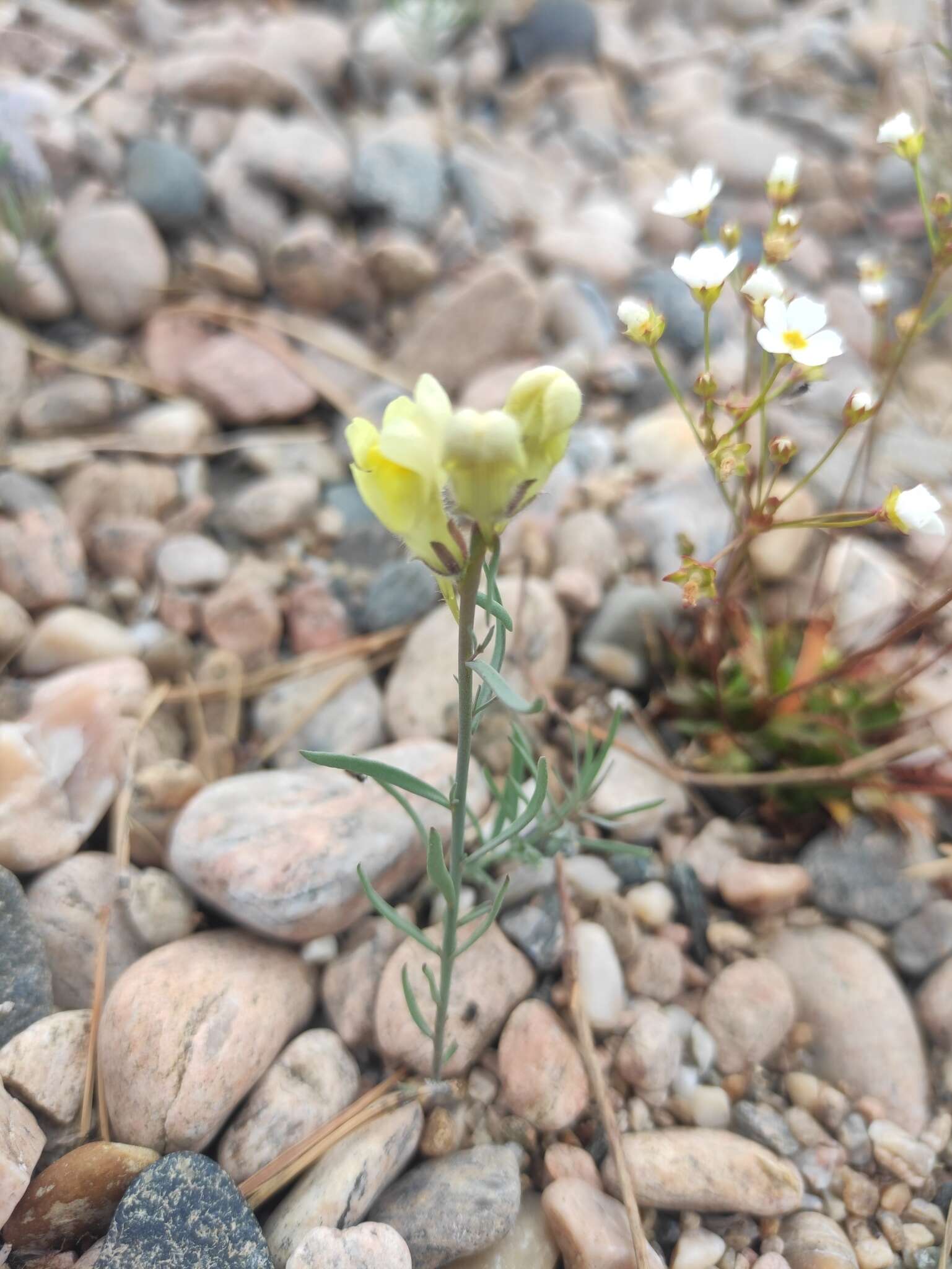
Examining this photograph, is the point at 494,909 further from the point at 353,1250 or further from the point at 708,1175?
the point at 708,1175

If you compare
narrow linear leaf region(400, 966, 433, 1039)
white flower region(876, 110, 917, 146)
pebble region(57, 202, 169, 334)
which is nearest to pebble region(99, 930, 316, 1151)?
narrow linear leaf region(400, 966, 433, 1039)

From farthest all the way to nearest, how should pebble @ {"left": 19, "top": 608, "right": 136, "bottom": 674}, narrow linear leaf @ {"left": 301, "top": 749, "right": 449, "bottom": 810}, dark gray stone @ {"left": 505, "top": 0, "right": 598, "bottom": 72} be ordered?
dark gray stone @ {"left": 505, "top": 0, "right": 598, "bottom": 72} < pebble @ {"left": 19, "top": 608, "right": 136, "bottom": 674} < narrow linear leaf @ {"left": 301, "top": 749, "right": 449, "bottom": 810}

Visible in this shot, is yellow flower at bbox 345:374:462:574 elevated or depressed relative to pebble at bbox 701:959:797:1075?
elevated

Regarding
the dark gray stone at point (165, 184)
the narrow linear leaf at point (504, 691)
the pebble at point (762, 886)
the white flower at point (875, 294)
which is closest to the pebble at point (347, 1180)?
the pebble at point (762, 886)

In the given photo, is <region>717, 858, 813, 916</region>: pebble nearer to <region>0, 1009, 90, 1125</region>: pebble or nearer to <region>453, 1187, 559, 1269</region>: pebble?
<region>453, 1187, 559, 1269</region>: pebble

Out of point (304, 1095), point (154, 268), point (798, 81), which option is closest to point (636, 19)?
point (798, 81)

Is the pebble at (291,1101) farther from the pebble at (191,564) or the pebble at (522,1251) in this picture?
the pebble at (191,564)
